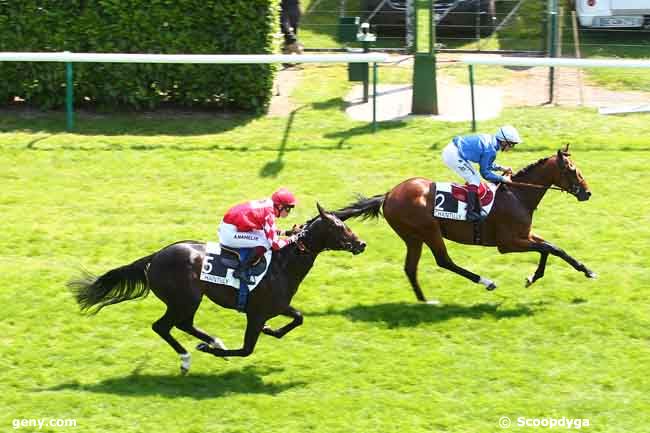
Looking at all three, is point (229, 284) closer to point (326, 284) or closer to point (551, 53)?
point (326, 284)

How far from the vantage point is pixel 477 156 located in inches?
409

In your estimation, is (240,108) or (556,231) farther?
(240,108)

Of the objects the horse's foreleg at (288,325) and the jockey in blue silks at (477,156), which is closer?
the horse's foreleg at (288,325)

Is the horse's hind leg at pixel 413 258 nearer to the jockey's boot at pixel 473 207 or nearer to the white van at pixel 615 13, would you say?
the jockey's boot at pixel 473 207

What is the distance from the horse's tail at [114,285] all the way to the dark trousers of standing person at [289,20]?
8.14m

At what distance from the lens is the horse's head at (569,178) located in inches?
413

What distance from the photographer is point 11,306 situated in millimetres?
10312

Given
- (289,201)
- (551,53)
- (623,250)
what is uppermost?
(551,53)

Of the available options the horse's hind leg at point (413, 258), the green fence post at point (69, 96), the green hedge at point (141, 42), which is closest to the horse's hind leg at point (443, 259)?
the horse's hind leg at point (413, 258)

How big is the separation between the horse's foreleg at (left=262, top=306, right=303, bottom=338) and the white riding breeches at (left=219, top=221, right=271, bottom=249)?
62cm

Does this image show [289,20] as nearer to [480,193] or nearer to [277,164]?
[277,164]


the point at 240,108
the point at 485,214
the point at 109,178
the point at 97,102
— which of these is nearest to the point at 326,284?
the point at 485,214

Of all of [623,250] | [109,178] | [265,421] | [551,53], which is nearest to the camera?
[265,421]

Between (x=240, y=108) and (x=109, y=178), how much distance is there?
2.67 m
